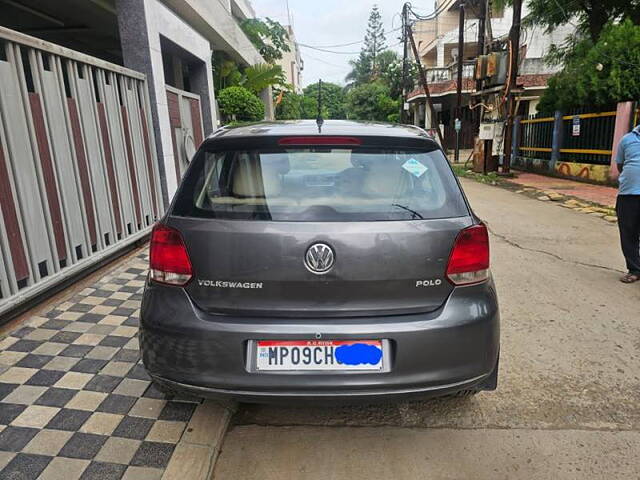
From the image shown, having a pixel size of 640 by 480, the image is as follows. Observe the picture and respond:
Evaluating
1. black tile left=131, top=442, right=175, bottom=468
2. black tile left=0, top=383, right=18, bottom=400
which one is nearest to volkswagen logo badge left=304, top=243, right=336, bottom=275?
black tile left=131, top=442, right=175, bottom=468

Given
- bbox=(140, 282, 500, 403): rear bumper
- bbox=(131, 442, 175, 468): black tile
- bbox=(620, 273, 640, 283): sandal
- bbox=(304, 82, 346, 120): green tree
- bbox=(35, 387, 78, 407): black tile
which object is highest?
bbox=(304, 82, 346, 120): green tree

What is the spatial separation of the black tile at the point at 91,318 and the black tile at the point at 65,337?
23 cm

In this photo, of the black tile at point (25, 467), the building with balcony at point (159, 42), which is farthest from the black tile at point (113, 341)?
the building with balcony at point (159, 42)

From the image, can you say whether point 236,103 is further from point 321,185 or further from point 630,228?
point 321,185

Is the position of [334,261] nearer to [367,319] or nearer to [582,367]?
[367,319]

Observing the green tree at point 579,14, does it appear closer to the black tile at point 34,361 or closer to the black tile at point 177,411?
the black tile at point 177,411

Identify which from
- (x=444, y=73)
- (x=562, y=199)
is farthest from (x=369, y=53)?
(x=562, y=199)

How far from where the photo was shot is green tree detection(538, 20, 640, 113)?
34.8ft

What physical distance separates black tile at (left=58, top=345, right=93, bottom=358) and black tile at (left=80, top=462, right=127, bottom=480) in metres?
1.14

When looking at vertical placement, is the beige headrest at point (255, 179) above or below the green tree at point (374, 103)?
below

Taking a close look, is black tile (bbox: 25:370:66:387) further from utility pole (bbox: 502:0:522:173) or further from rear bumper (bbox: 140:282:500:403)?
utility pole (bbox: 502:0:522:173)

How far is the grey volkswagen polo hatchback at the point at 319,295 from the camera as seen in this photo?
1.95 m

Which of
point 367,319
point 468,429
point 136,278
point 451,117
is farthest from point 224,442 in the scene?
point 451,117

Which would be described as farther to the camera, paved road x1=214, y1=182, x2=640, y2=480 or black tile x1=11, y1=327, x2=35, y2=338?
black tile x1=11, y1=327, x2=35, y2=338
